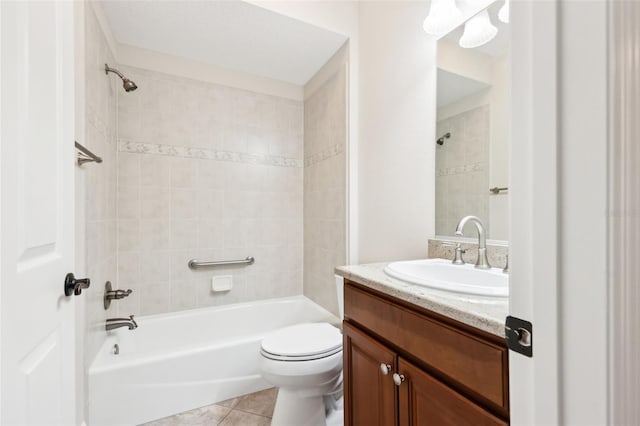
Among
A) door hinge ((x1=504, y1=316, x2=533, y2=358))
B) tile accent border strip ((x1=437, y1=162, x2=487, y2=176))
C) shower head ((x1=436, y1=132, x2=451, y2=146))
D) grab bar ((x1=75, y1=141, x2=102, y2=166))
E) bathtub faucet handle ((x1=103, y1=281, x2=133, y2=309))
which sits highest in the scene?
shower head ((x1=436, y1=132, x2=451, y2=146))

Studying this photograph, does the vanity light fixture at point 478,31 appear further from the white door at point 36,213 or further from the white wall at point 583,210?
the white door at point 36,213

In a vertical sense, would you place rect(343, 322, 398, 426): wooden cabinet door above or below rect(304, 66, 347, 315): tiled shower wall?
below

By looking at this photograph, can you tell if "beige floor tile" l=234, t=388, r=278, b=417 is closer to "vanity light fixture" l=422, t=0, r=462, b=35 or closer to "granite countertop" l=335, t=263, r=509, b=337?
"granite countertop" l=335, t=263, r=509, b=337

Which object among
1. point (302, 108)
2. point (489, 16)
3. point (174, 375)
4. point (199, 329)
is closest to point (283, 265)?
point (199, 329)

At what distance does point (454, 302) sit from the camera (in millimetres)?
701

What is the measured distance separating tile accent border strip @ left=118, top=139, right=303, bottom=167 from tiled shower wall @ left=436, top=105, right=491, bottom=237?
1432 mm

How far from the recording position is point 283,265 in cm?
251

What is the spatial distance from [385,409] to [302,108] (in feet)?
7.71

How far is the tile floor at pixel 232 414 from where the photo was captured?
1.50 meters

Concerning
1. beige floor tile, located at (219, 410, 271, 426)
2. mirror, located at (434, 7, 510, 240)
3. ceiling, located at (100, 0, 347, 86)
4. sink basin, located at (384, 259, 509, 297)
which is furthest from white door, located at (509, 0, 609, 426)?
ceiling, located at (100, 0, 347, 86)

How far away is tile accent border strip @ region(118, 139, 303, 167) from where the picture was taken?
2002 mm

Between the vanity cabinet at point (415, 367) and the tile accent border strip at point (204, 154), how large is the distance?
1.61 meters

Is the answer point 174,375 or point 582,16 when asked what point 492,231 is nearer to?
point 582,16

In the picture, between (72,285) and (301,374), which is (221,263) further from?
(72,285)
